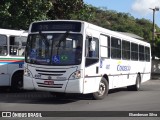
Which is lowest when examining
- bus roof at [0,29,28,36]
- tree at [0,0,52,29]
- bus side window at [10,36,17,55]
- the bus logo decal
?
the bus logo decal

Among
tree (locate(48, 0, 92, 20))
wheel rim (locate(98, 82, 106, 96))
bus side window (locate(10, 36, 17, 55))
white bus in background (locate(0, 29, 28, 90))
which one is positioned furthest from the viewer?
tree (locate(48, 0, 92, 20))

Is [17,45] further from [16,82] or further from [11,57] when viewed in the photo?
[16,82]

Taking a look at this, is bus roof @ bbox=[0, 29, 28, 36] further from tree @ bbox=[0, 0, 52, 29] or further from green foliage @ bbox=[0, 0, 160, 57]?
tree @ bbox=[0, 0, 52, 29]

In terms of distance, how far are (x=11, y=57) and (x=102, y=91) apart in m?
4.35

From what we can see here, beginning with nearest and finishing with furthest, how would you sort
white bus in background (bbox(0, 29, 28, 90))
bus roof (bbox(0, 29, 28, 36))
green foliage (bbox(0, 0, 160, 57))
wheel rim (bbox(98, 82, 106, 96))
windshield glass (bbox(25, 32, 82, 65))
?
1. windshield glass (bbox(25, 32, 82, 65))
2. wheel rim (bbox(98, 82, 106, 96))
3. white bus in background (bbox(0, 29, 28, 90))
4. bus roof (bbox(0, 29, 28, 36))
5. green foliage (bbox(0, 0, 160, 57))

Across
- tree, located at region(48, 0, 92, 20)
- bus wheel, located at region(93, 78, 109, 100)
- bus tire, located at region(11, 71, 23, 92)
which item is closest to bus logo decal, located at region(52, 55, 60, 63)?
bus wheel, located at region(93, 78, 109, 100)

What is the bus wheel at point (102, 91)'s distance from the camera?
1589 centimetres

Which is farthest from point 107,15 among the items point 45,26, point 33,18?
point 45,26

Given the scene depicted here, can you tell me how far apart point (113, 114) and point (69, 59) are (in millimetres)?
3118

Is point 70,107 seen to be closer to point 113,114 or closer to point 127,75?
point 113,114

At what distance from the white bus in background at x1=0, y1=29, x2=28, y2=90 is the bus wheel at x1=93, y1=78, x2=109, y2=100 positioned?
4093 millimetres

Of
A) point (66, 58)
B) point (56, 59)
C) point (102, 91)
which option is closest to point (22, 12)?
point (102, 91)

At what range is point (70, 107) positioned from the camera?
533 inches

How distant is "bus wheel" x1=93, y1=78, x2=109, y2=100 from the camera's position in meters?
15.9
